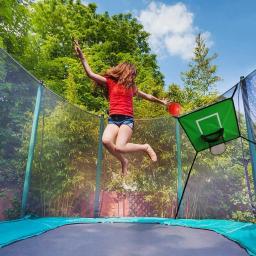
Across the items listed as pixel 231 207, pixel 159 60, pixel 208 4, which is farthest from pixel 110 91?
pixel 159 60

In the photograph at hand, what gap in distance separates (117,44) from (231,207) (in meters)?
8.42

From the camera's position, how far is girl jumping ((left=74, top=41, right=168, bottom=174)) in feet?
7.66

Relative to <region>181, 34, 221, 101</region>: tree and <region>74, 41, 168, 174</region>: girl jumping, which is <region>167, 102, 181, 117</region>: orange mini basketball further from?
<region>181, 34, 221, 101</region>: tree

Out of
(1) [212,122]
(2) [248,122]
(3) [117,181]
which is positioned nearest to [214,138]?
(1) [212,122]

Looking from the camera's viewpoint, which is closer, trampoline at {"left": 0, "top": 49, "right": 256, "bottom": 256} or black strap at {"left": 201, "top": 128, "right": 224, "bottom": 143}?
trampoline at {"left": 0, "top": 49, "right": 256, "bottom": 256}

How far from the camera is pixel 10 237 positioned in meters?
1.67

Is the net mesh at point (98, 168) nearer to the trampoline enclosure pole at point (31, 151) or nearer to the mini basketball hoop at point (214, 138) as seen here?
the trampoline enclosure pole at point (31, 151)

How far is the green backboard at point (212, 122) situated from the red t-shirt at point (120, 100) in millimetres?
518

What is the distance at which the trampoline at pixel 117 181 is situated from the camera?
5.79ft

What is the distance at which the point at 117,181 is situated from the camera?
4078 millimetres

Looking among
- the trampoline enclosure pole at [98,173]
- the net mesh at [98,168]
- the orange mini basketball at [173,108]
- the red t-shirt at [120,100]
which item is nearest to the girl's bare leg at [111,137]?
the red t-shirt at [120,100]

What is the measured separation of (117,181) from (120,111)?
6.31 ft

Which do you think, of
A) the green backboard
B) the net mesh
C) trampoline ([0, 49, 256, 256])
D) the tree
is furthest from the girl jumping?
the tree

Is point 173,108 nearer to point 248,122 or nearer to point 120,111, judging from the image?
point 120,111
